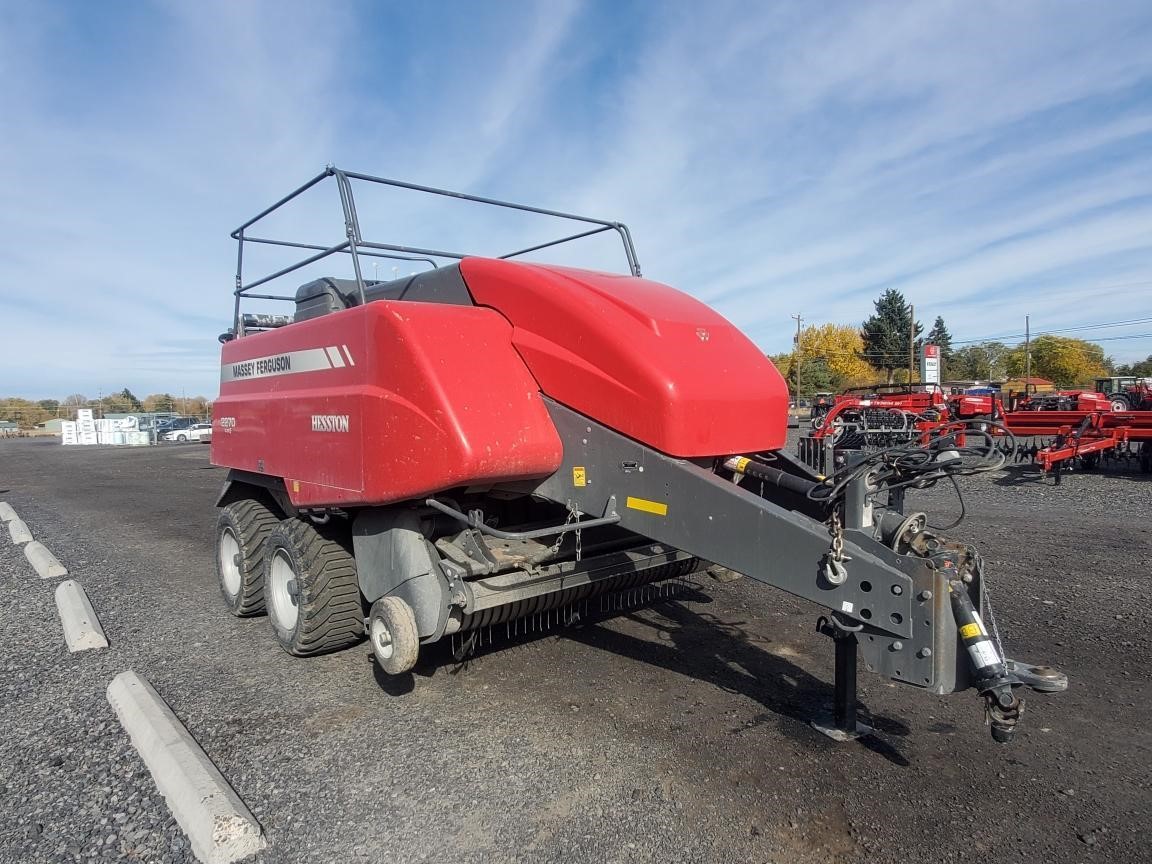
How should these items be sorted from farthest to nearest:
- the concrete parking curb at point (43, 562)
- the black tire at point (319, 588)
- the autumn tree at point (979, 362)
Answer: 1. the autumn tree at point (979, 362)
2. the concrete parking curb at point (43, 562)
3. the black tire at point (319, 588)

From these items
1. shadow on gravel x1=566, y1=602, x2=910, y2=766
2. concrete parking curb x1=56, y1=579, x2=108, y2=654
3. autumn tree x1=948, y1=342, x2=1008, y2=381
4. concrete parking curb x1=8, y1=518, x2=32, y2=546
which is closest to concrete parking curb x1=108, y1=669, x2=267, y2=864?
concrete parking curb x1=56, y1=579, x2=108, y2=654

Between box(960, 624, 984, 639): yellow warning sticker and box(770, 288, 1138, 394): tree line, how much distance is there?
2308 inches

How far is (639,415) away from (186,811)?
238 centimetres

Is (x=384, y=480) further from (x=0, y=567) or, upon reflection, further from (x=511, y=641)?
(x=0, y=567)

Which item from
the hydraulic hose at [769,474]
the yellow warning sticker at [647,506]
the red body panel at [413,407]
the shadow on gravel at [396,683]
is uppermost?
the red body panel at [413,407]

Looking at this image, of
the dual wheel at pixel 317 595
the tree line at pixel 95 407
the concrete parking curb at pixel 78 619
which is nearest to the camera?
the dual wheel at pixel 317 595

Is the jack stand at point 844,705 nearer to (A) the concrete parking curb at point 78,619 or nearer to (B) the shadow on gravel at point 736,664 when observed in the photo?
(B) the shadow on gravel at point 736,664

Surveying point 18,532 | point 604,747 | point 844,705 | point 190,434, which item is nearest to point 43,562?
point 18,532

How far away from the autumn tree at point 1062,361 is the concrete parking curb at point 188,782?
68.2 metres

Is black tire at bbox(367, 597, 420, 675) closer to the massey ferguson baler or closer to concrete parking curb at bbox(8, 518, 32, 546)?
the massey ferguson baler

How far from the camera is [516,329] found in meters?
3.81

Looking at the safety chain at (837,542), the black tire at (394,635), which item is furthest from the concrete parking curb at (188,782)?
the safety chain at (837,542)

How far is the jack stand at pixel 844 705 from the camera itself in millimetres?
3355

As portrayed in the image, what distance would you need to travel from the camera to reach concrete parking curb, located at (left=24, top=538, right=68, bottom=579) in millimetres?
7055
